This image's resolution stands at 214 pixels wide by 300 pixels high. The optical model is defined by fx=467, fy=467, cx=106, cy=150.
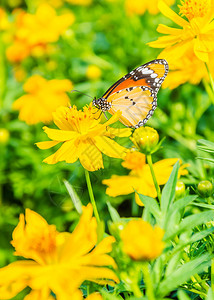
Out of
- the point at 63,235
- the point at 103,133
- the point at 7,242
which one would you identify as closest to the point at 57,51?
the point at 7,242

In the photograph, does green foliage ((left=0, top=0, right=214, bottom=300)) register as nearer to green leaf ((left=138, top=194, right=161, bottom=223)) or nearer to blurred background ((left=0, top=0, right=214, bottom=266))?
blurred background ((left=0, top=0, right=214, bottom=266))

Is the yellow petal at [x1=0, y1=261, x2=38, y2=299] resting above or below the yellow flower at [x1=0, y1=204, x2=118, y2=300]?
below

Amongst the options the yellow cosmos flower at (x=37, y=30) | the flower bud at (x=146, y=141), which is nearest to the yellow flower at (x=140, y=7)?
the yellow cosmos flower at (x=37, y=30)

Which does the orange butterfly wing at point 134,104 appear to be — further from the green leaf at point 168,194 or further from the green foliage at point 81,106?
the green leaf at point 168,194

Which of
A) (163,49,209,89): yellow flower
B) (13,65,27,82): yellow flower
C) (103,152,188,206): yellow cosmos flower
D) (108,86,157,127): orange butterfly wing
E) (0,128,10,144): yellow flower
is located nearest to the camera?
(103,152,188,206): yellow cosmos flower

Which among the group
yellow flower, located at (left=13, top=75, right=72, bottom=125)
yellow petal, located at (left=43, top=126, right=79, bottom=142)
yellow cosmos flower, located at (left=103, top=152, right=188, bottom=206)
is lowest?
yellow flower, located at (left=13, top=75, right=72, bottom=125)

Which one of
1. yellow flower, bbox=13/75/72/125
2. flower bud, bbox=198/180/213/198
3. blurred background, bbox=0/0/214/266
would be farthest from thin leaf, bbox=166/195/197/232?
yellow flower, bbox=13/75/72/125

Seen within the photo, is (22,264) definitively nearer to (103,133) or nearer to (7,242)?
(103,133)
